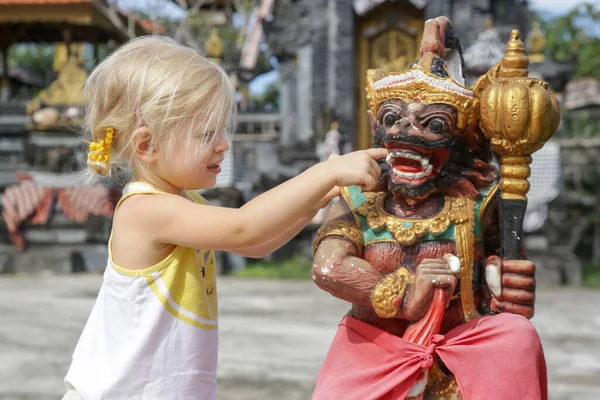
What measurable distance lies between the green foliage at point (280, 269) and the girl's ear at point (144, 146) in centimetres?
718

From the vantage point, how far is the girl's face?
69.5 inches

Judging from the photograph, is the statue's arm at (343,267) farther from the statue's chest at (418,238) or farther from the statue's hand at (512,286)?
the statue's hand at (512,286)

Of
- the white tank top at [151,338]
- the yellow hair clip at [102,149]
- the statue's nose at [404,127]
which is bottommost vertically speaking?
the white tank top at [151,338]

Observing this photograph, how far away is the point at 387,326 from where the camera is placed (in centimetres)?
200

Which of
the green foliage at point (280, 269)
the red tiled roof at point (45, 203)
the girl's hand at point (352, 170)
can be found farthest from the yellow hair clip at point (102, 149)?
the red tiled roof at point (45, 203)

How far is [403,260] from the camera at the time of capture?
201cm

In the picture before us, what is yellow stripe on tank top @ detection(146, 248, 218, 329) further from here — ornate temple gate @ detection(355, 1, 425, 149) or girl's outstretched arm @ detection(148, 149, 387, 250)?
ornate temple gate @ detection(355, 1, 425, 149)

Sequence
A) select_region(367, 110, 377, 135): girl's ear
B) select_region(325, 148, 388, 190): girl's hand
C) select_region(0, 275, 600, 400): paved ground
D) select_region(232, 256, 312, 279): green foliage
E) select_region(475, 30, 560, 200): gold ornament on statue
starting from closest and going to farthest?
1. select_region(325, 148, 388, 190): girl's hand
2. select_region(475, 30, 560, 200): gold ornament on statue
3. select_region(367, 110, 377, 135): girl's ear
4. select_region(0, 275, 600, 400): paved ground
5. select_region(232, 256, 312, 279): green foliage

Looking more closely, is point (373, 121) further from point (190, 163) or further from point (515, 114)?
point (190, 163)

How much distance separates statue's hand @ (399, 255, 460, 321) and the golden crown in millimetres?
437

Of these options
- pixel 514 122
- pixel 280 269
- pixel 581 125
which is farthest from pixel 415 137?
pixel 581 125

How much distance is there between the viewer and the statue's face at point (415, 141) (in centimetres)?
197

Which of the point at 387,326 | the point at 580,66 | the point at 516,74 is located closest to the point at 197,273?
the point at 387,326

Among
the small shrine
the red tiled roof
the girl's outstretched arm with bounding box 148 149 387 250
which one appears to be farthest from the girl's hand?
the red tiled roof
